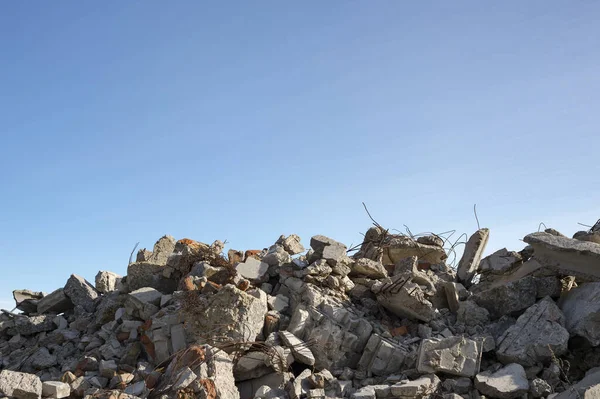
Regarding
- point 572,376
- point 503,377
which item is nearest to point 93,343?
point 503,377

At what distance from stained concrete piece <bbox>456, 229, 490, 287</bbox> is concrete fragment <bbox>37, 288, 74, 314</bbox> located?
24.7 ft

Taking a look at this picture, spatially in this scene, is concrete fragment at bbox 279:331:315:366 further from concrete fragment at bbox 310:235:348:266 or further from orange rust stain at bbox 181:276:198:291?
concrete fragment at bbox 310:235:348:266

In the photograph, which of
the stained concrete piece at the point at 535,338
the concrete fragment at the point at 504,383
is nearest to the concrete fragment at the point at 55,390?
the concrete fragment at the point at 504,383

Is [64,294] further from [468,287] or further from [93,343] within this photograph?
[468,287]

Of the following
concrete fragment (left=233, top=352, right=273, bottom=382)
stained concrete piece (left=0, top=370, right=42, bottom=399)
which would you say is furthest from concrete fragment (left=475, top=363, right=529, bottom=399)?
stained concrete piece (left=0, top=370, right=42, bottom=399)

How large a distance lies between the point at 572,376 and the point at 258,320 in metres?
4.45

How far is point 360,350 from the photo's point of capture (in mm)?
8422

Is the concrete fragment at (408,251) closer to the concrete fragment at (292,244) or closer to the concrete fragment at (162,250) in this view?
the concrete fragment at (292,244)

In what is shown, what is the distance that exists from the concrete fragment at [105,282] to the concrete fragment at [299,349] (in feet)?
16.8

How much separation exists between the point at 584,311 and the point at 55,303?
927cm

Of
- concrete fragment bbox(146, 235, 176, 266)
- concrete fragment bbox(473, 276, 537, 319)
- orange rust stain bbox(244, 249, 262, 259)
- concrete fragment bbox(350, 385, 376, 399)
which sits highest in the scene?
concrete fragment bbox(146, 235, 176, 266)

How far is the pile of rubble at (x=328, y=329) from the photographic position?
764cm

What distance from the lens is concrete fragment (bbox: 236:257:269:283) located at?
31.3 ft

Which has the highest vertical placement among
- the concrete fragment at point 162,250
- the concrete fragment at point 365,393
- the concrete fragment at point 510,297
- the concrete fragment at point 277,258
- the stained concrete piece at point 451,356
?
the concrete fragment at point 162,250
